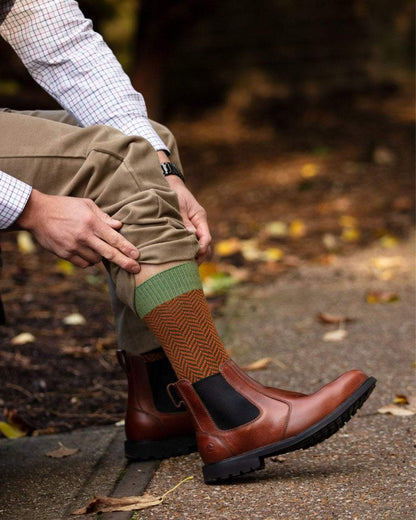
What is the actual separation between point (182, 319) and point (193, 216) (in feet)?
1.13

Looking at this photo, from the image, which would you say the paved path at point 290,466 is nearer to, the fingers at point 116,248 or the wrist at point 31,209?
the fingers at point 116,248

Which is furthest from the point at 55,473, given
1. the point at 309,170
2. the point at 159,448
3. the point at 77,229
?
the point at 309,170

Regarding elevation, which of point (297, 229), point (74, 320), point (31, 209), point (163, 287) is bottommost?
point (297, 229)

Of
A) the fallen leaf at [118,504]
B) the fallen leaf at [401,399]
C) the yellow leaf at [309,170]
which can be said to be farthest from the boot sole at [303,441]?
the yellow leaf at [309,170]

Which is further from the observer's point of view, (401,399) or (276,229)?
(276,229)

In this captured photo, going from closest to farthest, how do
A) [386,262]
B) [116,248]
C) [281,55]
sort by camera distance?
[116,248]
[386,262]
[281,55]

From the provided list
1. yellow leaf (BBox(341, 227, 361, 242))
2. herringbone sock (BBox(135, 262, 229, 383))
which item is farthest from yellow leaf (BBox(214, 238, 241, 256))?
herringbone sock (BBox(135, 262, 229, 383))

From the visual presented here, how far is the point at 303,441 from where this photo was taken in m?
1.67

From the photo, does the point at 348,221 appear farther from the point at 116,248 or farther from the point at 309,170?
the point at 116,248

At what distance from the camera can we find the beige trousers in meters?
1.64

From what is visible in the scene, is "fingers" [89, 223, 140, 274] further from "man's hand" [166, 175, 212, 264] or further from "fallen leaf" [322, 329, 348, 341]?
"fallen leaf" [322, 329, 348, 341]

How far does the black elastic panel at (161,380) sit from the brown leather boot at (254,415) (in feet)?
0.70

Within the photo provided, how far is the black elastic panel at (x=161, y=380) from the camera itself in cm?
195

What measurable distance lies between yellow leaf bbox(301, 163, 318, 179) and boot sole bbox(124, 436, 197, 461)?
3.93 meters
